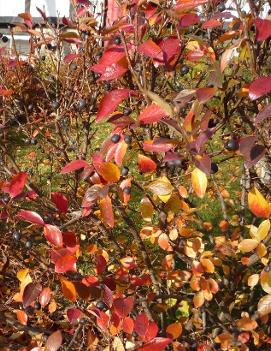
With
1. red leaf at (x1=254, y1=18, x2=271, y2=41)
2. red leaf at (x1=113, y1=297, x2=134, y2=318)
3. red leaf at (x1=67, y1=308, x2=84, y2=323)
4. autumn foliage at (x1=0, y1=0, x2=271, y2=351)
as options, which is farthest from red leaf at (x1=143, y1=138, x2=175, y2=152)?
red leaf at (x1=67, y1=308, x2=84, y2=323)

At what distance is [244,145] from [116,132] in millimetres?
426

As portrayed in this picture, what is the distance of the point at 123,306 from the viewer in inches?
60.0

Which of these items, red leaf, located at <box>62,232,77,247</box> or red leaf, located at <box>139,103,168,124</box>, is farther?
red leaf, located at <box>62,232,77,247</box>

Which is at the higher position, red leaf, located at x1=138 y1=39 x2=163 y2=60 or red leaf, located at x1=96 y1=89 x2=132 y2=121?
red leaf, located at x1=138 y1=39 x2=163 y2=60

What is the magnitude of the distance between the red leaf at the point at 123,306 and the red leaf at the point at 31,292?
251 mm

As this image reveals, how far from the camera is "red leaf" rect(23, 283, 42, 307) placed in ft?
4.85

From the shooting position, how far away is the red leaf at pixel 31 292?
1.48 m

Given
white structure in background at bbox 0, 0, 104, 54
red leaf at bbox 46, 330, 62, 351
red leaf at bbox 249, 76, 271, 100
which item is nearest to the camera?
red leaf at bbox 249, 76, 271, 100

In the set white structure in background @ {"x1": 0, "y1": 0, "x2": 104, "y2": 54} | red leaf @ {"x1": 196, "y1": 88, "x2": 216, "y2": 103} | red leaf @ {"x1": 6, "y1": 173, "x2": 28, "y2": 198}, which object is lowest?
white structure in background @ {"x1": 0, "y1": 0, "x2": 104, "y2": 54}

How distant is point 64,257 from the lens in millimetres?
1419

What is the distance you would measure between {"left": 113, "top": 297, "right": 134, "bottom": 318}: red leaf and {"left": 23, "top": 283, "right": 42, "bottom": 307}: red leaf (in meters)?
0.25

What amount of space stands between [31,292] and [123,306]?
11.8 inches

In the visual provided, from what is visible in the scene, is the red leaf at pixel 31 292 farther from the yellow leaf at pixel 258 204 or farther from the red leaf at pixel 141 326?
the yellow leaf at pixel 258 204

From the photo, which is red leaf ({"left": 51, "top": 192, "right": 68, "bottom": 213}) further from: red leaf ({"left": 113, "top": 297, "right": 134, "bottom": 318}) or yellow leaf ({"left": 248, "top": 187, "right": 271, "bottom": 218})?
yellow leaf ({"left": 248, "top": 187, "right": 271, "bottom": 218})
